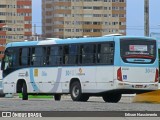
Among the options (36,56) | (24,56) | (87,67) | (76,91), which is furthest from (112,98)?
(24,56)

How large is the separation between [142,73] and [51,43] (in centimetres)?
560

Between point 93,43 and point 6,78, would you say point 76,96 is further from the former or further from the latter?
point 6,78

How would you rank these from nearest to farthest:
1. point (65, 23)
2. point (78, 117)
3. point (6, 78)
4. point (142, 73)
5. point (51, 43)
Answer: point (78, 117) < point (142, 73) < point (51, 43) < point (6, 78) < point (65, 23)

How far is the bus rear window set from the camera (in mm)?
26906

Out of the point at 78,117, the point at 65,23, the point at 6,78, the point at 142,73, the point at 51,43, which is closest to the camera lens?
the point at 78,117

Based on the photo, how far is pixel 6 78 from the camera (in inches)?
1309

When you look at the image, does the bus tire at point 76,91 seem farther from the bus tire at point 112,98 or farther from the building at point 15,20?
the building at point 15,20

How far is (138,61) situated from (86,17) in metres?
86.2

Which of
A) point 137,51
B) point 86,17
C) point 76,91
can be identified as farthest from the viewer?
point 86,17

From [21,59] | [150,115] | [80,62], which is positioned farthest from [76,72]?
[150,115]

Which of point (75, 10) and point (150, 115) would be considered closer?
point (150, 115)

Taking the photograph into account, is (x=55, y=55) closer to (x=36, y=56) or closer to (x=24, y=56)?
(x=36, y=56)

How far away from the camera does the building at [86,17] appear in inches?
4342

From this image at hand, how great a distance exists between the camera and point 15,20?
11044 centimetres
